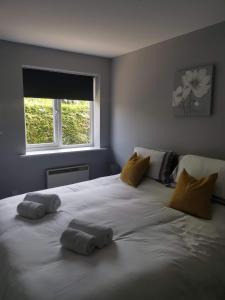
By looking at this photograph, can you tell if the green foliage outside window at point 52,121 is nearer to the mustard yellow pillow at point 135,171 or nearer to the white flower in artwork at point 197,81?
the mustard yellow pillow at point 135,171

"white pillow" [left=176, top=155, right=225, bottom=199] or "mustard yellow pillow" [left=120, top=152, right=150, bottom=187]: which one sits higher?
"white pillow" [left=176, top=155, right=225, bottom=199]

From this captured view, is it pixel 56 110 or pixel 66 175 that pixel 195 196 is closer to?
pixel 66 175

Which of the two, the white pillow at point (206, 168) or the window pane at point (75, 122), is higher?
the window pane at point (75, 122)

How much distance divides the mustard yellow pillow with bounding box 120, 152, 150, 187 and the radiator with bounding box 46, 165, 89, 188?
Answer: 3.42ft

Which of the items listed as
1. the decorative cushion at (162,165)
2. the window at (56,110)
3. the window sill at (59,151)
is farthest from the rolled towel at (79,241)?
the window at (56,110)

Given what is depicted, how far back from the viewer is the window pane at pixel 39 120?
3401mm

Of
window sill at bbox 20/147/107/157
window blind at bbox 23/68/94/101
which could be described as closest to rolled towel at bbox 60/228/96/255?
window sill at bbox 20/147/107/157

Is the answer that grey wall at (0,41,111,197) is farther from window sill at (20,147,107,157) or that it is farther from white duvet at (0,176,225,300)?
white duvet at (0,176,225,300)

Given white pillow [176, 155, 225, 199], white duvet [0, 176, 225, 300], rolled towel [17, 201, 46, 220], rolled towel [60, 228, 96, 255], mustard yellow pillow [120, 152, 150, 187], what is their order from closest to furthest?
white duvet [0, 176, 225, 300]
rolled towel [60, 228, 96, 255]
rolled towel [17, 201, 46, 220]
white pillow [176, 155, 225, 199]
mustard yellow pillow [120, 152, 150, 187]

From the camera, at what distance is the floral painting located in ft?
8.11

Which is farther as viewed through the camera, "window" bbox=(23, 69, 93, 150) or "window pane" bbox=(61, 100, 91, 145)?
"window pane" bbox=(61, 100, 91, 145)

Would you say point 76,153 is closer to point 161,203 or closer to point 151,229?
point 161,203

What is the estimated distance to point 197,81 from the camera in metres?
2.57

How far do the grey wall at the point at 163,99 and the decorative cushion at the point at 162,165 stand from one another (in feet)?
0.65
